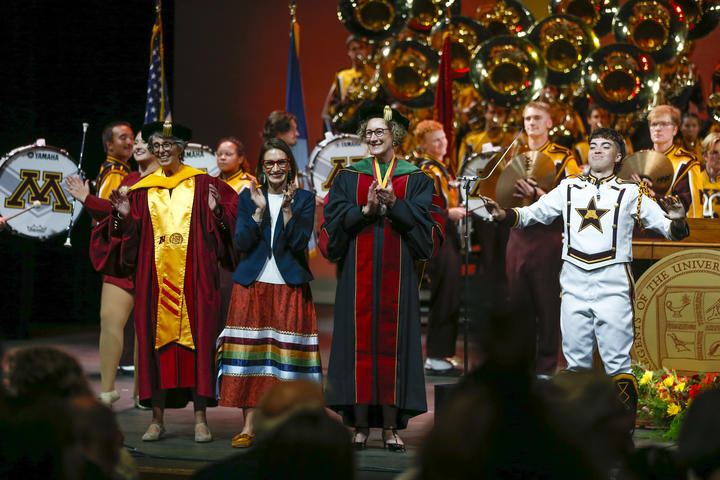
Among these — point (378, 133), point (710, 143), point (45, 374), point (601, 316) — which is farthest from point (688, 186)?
point (45, 374)

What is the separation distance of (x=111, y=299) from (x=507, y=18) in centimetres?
780

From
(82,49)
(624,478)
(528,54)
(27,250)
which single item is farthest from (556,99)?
(624,478)

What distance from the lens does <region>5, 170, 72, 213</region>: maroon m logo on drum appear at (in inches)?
279

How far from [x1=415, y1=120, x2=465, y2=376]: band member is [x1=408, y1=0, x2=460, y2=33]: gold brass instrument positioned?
463 cm

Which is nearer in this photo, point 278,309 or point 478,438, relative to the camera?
point 478,438

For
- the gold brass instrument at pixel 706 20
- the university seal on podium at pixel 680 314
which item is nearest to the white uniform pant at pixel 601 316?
the university seal on podium at pixel 680 314

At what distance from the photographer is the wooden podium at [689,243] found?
232 inches

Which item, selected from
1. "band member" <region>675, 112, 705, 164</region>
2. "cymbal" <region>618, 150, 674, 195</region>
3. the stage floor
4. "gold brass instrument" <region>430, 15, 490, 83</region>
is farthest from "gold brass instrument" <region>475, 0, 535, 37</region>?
the stage floor

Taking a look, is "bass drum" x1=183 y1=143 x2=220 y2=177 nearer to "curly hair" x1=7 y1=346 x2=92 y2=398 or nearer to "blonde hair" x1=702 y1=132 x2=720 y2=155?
"blonde hair" x1=702 y1=132 x2=720 y2=155

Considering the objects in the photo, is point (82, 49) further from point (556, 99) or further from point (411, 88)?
point (556, 99)

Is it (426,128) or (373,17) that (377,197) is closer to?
(426,128)

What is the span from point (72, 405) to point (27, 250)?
7.98 metres

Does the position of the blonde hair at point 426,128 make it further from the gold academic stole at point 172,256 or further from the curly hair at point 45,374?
the curly hair at point 45,374

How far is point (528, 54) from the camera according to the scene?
10430 mm
